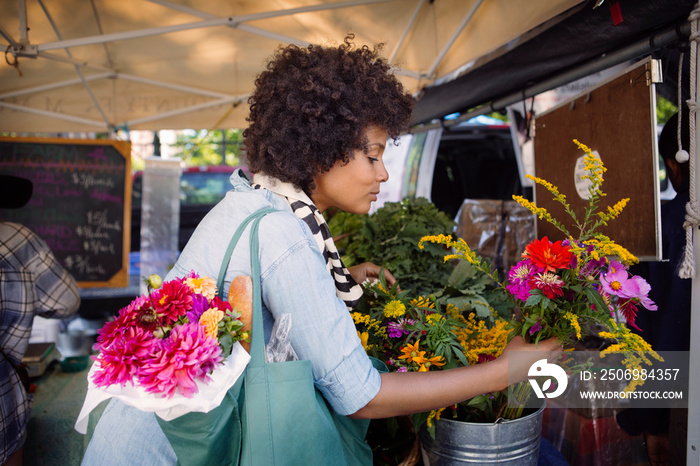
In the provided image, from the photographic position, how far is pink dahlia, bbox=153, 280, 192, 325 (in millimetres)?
927

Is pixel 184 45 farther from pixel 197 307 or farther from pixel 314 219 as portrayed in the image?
pixel 197 307

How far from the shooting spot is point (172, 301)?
937 millimetres

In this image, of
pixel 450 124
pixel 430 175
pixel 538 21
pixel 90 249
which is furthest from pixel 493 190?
pixel 90 249

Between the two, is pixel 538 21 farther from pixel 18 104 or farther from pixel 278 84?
pixel 18 104

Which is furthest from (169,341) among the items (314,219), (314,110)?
(314,110)

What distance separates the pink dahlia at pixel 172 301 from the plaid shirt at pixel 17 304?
182cm

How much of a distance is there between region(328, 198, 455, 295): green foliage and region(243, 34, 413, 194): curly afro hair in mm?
860

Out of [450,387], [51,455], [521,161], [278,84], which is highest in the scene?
[521,161]

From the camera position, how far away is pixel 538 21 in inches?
80.6

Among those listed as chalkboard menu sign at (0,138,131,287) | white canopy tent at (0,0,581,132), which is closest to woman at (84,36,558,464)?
white canopy tent at (0,0,581,132)

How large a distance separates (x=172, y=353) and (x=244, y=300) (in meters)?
0.20

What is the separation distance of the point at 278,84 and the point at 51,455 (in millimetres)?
2735

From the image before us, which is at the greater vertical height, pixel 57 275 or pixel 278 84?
pixel 278 84

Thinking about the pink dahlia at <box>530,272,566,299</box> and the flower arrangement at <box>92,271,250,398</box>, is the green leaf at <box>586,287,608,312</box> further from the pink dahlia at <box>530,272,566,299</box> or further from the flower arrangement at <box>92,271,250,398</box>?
the flower arrangement at <box>92,271,250,398</box>
